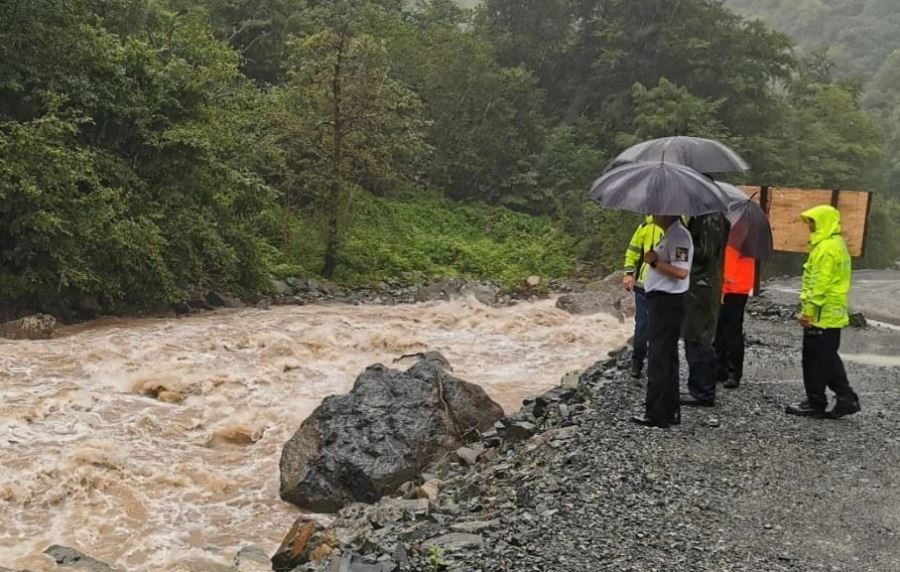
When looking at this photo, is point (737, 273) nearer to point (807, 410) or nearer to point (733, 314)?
point (733, 314)

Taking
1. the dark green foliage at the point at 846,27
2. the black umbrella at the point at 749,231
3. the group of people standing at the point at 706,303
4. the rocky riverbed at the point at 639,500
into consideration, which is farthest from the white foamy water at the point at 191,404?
the dark green foliage at the point at 846,27

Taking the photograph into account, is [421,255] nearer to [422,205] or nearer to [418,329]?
[422,205]

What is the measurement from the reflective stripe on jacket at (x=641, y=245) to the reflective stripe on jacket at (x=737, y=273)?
0.83 meters

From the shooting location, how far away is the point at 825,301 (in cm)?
748

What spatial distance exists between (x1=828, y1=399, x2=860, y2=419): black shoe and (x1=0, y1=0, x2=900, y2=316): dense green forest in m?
12.2

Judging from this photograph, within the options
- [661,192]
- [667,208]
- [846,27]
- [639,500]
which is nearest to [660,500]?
[639,500]

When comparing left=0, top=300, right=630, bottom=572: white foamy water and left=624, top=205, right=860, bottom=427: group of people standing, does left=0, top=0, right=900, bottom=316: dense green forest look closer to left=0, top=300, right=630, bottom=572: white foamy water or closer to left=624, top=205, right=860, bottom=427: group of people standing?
left=0, top=300, right=630, bottom=572: white foamy water

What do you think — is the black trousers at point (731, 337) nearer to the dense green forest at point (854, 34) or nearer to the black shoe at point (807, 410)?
the black shoe at point (807, 410)

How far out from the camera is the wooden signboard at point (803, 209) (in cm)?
1252

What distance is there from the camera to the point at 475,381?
12.8m

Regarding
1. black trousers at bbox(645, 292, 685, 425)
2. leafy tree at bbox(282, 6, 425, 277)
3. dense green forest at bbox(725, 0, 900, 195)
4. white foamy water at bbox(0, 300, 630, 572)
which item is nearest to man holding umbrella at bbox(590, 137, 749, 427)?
black trousers at bbox(645, 292, 685, 425)

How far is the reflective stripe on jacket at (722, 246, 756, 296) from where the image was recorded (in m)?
8.49

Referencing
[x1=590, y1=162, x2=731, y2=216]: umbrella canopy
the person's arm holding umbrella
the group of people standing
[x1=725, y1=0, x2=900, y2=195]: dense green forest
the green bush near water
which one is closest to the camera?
[x1=590, y1=162, x2=731, y2=216]: umbrella canopy

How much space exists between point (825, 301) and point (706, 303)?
100 centimetres
